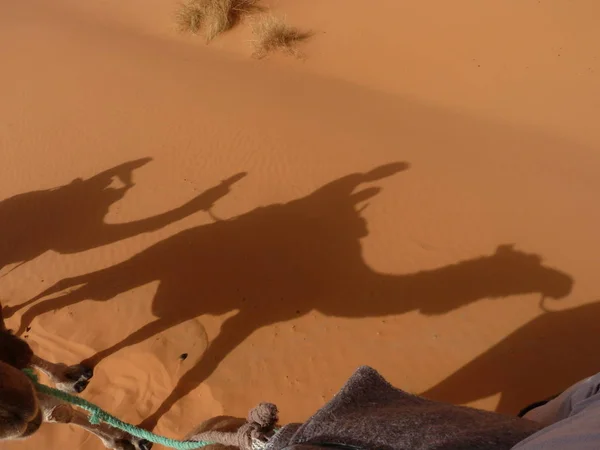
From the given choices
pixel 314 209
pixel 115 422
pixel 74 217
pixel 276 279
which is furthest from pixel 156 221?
pixel 115 422

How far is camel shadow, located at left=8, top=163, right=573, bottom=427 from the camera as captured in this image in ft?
14.2

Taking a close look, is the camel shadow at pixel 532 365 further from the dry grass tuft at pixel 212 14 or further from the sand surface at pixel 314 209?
the dry grass tuft at pixel 212 14

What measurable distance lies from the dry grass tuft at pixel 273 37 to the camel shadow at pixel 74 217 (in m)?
3.03

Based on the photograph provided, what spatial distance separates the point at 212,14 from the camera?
27.9ft

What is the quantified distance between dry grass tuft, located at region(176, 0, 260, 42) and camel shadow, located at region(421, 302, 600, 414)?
287 inches

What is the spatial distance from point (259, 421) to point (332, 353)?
2.39 metres

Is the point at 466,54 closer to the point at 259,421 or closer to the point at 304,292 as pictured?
the point at 304,292

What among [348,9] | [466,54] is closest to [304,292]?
[466,54]

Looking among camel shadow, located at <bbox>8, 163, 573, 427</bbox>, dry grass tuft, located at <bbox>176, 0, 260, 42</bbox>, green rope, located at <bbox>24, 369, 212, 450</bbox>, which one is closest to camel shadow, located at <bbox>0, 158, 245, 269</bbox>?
camel shadow, located at <bbox>8, 163, 573, 427</bbox>

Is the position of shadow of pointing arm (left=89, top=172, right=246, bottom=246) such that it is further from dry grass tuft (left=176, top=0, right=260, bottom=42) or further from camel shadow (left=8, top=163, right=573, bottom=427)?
dry grass tuft (left=176, top=0, right=260, bottom=42)

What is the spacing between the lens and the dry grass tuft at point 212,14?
8.48 m

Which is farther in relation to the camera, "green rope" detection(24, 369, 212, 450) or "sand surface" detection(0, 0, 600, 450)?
"sand surface" detection(0, 0, 600, 450)

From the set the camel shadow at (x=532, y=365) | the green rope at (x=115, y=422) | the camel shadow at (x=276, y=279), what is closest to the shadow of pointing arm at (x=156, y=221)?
the camel shadow at (x=276, y=279)

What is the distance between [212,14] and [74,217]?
16.0 ft
